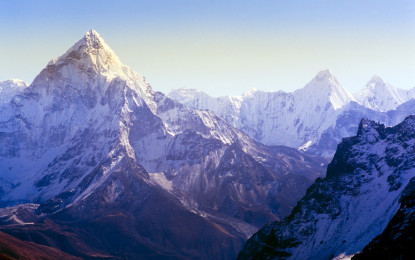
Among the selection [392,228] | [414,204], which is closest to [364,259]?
[392,228]

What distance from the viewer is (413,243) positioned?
389 ft

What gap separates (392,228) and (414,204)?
9.58m

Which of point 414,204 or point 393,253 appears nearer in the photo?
point 393,253

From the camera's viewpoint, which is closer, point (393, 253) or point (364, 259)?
point (393, 253)

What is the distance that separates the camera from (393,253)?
12062 centimetres

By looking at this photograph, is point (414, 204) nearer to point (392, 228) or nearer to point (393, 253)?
point (392, 228)

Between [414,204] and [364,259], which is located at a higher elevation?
[414,204]

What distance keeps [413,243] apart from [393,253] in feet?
16.2

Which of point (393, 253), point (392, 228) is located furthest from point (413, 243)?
point (392, 228)

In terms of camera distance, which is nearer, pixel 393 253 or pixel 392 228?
pixel 393 253

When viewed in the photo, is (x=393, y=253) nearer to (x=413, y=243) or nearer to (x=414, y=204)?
(x=413, y=243)

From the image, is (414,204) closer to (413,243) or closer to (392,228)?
(392,228)

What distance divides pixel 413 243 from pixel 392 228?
1464 centimetres

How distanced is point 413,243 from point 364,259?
1545 centimetres
